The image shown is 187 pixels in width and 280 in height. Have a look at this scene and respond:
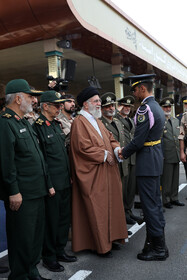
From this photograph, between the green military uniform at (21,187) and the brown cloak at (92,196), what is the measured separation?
84cm

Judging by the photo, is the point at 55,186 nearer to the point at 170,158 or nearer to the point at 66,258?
the point at 66,258

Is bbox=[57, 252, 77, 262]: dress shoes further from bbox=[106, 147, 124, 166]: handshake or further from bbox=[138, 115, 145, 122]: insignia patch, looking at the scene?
bbox=[138, 115, 145, 122]: insignia patch

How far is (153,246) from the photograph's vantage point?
11.7ft

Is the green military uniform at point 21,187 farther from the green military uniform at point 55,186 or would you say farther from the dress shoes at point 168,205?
the dress shoes at point 168,205

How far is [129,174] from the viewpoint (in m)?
5.40

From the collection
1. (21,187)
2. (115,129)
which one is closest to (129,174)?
(115,129)

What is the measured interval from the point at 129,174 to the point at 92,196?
1.89 m

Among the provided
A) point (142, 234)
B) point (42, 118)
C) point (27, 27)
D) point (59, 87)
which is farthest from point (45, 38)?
point (142, 234)

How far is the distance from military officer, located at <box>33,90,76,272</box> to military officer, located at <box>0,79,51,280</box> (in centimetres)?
40

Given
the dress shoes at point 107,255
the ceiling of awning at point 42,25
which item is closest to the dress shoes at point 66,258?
the dress shoes at point 107,255

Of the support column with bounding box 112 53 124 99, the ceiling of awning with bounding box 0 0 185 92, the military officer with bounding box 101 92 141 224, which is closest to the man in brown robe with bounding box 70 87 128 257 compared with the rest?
the military officer with bounding box 101 92 141 224

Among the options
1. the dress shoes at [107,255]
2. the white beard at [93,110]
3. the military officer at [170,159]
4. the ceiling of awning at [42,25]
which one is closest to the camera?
the dress shoes at [107,255]

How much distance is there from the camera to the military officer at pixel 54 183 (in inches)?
133

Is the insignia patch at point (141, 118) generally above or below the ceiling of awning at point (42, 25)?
below
